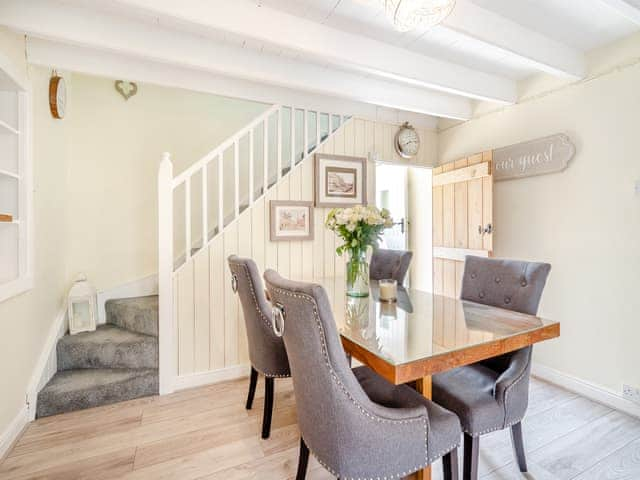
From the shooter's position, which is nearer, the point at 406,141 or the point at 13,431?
the point at 13,431

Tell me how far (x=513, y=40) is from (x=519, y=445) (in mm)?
2305

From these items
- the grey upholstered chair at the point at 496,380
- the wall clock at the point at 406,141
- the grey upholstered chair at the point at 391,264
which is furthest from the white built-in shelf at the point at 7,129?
the wall clock at the point at 406,141

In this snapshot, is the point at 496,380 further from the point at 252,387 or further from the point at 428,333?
the point at 252,387

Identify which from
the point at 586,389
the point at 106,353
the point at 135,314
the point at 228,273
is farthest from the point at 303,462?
the point at 586,389

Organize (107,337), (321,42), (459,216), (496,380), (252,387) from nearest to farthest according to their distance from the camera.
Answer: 1. (496,380)
2. (321,42)
3. (252,387)
4. (107,337)
5. (459,216)

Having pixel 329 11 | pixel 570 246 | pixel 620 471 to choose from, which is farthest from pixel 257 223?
pixel 620 471

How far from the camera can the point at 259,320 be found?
182cm

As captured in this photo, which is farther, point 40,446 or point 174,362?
point 174,362

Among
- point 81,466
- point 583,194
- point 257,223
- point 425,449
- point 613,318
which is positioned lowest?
point 81,466

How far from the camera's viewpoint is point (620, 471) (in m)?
1.56

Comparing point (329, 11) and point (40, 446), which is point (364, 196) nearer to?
point (329, 11)

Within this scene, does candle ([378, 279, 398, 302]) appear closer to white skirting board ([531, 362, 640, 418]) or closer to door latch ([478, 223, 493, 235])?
door latch ([478, 223, 493, 235])

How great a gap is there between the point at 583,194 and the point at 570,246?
0.40 metres

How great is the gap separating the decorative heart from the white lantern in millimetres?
1695
